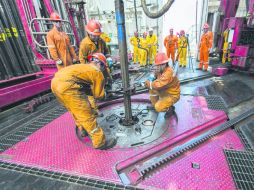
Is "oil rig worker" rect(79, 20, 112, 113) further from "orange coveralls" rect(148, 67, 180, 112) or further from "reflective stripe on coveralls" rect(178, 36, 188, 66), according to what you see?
"reflective stripe on coveralls" rect(178, 36, 188, 66)

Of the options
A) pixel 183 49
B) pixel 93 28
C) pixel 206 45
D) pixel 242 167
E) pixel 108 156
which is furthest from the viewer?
pixel 183 49

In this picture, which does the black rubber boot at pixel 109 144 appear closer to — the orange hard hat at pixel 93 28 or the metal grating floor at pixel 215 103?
the metal grating floor at pixel 215 103

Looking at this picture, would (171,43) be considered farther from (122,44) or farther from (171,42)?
(122,44)

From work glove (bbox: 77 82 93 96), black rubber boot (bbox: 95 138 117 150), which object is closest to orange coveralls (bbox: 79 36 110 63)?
work glove (bbox: 77 82 93 96)

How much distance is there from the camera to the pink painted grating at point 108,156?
1.77m

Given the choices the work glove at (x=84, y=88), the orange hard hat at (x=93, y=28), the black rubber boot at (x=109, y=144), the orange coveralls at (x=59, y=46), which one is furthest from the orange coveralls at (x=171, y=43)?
the black rubber boot at (x=109, y=144)

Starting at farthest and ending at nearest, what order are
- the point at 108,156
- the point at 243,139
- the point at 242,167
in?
the point at 243,139 → the point at 108,156 → the point at 242,167

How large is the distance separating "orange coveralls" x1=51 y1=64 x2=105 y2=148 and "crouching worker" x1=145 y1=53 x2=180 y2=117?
3.31ft

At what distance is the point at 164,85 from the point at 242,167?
150 centimetres

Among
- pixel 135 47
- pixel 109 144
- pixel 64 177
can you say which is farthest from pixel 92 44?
pixel 135 47

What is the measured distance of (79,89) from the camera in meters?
2.29

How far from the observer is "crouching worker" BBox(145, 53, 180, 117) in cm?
277

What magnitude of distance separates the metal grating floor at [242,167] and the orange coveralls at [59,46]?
395cm

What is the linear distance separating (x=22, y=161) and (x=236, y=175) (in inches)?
104
